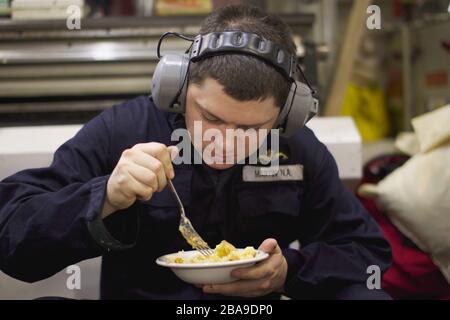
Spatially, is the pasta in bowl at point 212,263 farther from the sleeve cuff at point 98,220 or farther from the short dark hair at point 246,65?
the short dark hair at point 246,65

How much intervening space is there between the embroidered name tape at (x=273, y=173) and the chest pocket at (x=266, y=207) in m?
0.01

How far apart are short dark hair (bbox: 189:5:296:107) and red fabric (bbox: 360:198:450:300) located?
84cm

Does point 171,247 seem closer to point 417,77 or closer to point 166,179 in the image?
point 166,179

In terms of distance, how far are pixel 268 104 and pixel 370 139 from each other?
1913 millimetres

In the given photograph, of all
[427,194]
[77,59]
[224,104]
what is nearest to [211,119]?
[224,104]

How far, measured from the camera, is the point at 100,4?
2170 mm

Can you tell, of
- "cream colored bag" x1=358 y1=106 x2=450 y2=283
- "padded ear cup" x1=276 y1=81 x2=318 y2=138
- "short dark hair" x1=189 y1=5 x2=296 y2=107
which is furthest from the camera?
"cream colored bag" x1=358 y1=106 x2=450 y2=283

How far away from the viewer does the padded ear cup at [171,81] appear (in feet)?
3.67

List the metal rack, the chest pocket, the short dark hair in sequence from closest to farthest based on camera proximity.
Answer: the short dark hair, the chest pocket, the metal rack

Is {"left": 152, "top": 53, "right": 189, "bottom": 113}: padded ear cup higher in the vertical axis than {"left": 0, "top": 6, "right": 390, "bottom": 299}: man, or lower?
higher

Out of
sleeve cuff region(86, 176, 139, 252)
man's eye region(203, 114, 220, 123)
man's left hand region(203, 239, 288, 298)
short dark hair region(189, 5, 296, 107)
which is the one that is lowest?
man's left hand region(203, 239, 288, 298)

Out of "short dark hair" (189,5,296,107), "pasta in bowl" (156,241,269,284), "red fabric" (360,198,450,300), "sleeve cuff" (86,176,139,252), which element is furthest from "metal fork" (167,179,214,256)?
"red fabric" (360,198,450,300)

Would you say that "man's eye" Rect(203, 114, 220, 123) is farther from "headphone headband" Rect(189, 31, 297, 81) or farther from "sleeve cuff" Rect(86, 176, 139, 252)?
"sleeve cuff" Rect(86, 176, 139, 252)

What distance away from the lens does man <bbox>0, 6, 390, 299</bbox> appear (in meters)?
1.04
